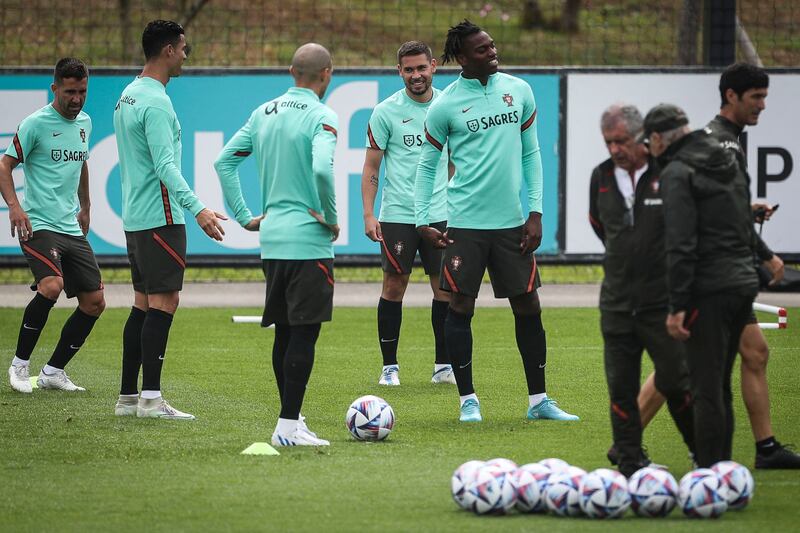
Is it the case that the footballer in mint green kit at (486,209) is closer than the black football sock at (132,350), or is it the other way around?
the footballer in mint green kit at (486,209)

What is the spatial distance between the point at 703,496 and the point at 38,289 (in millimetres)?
5457

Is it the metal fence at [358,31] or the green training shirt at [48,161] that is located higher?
the metal fence at [358,31]

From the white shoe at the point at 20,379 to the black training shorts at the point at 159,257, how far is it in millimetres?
1697

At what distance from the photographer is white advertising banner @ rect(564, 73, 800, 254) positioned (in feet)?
50.8

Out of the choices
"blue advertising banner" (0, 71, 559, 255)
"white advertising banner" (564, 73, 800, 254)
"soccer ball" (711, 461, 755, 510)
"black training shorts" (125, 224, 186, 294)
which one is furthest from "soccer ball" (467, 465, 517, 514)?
"white advertising banner" (564, 73, 800, 254)

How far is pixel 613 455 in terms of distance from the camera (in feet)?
21.0

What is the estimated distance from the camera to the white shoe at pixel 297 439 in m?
7.11

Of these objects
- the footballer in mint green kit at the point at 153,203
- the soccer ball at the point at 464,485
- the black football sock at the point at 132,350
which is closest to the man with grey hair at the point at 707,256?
the soccer ball at the point at 464,485

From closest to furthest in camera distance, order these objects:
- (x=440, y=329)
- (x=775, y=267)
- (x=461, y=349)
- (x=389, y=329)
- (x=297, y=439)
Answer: (x=775, y=267) → (x=297, y=439) → (x=461, y=349) → (x=389, y=329) → (x=440, y=329)

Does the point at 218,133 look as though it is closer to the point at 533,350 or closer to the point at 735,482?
the point at 533,350

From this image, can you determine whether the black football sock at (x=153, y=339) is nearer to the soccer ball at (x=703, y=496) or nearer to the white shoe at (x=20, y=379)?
the white shoe at (x=20, y=379)

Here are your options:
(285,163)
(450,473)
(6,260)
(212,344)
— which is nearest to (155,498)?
(450,473)

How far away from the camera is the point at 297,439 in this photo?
7141 mm

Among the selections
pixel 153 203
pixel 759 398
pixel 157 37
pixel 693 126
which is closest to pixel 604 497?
pixel 759 398
